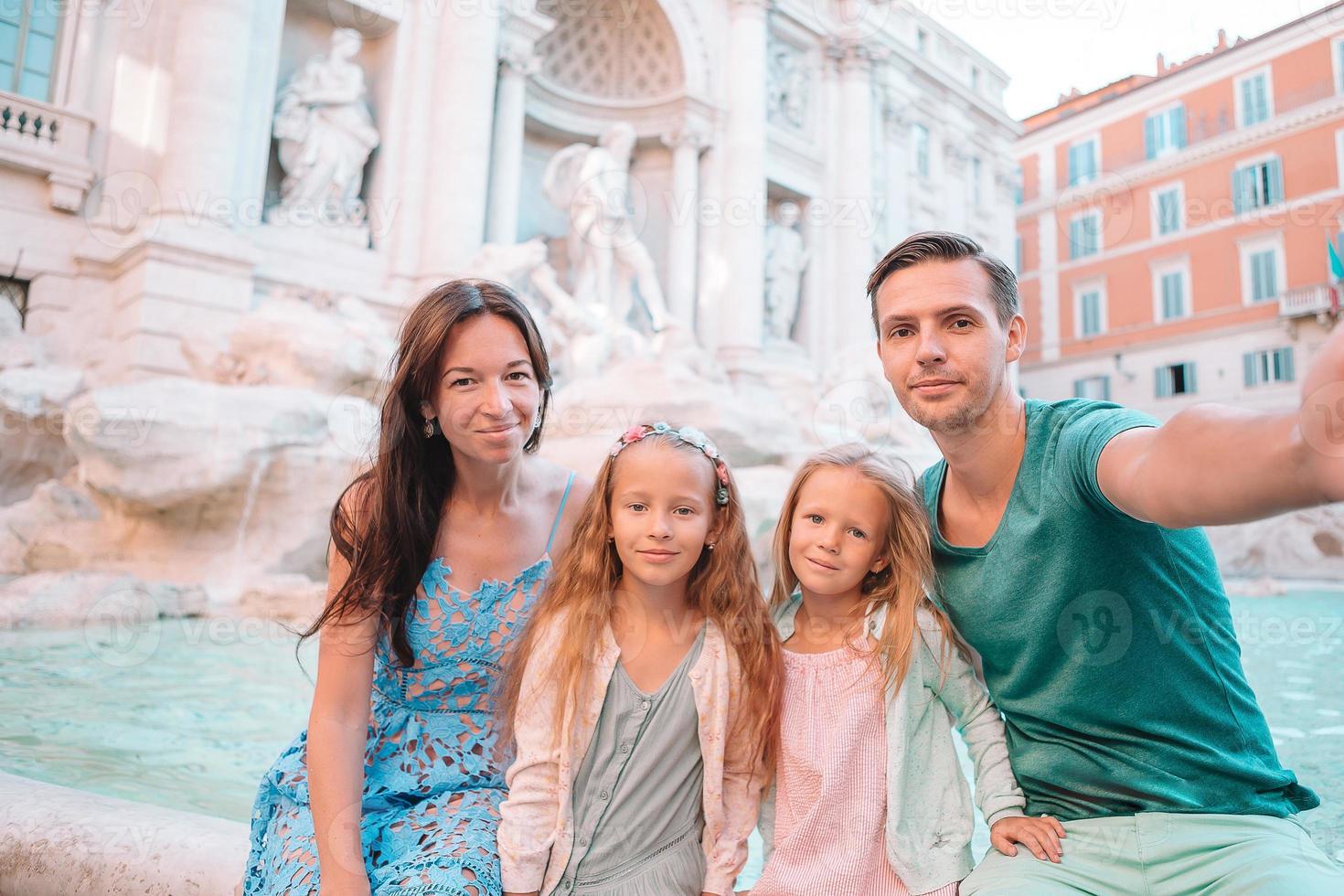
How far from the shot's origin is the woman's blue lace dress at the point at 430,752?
1.43 meters

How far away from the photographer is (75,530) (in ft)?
19.3

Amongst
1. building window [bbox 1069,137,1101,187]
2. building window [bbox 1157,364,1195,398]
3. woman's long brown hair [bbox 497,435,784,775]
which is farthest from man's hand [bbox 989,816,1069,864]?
building window [bbox 1069,137,1101,187]

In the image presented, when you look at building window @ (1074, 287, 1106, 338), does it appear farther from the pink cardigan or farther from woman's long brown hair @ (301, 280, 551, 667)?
woman's long brown hair @ (301, 280, 551, 667)

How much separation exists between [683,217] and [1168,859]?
41.1 ft

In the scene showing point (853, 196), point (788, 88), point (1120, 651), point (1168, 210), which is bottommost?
point (1120, 651)

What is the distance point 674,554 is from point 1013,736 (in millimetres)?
675

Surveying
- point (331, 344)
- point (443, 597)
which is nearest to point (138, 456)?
point (331, 344)

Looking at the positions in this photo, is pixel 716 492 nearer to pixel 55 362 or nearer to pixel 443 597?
pixel 443 597

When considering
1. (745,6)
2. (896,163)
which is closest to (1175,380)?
(896,163)

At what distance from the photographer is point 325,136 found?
9453 millimetres

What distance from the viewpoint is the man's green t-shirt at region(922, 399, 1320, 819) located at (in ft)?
4.49

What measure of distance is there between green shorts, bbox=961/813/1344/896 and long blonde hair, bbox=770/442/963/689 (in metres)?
0.33

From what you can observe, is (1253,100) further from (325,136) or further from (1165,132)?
(325,136)

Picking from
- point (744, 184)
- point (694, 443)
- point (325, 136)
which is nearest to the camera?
point (694, 443)
